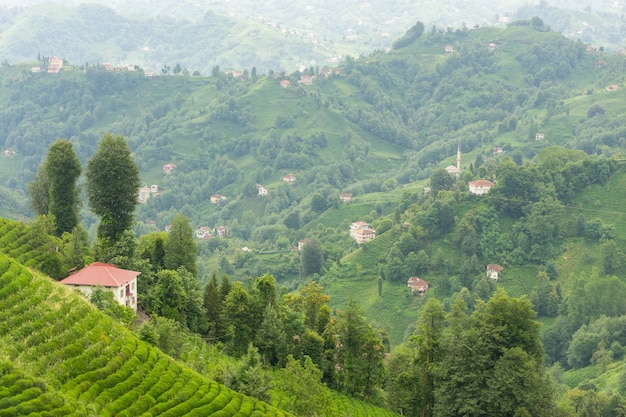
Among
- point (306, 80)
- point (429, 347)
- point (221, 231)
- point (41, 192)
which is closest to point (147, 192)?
point (221, 231)

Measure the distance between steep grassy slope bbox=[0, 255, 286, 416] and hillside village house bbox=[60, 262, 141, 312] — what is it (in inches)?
285

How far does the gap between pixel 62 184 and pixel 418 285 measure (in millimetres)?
47010

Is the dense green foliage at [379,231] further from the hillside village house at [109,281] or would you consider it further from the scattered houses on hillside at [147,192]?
the hillside village house at [109,281]

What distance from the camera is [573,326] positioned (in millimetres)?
77938

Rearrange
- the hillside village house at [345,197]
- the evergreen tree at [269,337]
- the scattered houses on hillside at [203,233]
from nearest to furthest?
the evergreen tree at [269,337] → the scattered houses on hillside at [203,233] → the hillside village house at [345,197]

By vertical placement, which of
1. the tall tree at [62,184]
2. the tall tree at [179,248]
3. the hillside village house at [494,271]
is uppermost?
the tall tree at [62,184]

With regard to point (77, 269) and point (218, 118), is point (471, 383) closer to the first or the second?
point (77, 269)

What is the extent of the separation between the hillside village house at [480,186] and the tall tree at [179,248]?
53694 millimetres

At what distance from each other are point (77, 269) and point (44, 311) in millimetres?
14806

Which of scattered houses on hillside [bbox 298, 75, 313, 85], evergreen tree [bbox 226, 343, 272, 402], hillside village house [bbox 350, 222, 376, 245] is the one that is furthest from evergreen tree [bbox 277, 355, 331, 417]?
scattered houses on hillside [bbox 298, 75, 313, 85]

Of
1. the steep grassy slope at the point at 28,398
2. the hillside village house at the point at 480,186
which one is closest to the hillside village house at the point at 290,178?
the hillside village house at the point at 480,186

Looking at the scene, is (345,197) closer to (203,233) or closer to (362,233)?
(203,233)

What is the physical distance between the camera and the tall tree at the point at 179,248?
160 feet

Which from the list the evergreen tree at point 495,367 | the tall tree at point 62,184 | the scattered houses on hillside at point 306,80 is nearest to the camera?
the evergreen tree at point 495,367
